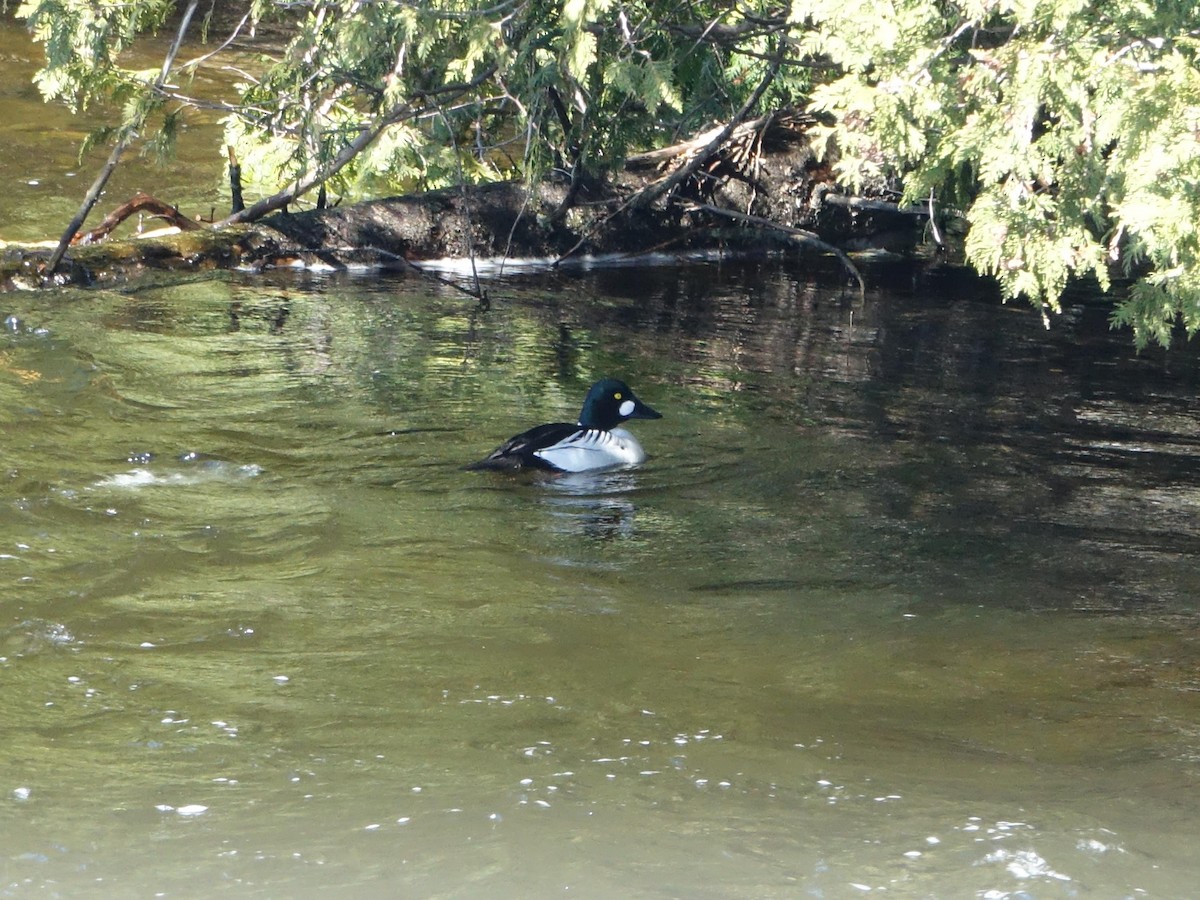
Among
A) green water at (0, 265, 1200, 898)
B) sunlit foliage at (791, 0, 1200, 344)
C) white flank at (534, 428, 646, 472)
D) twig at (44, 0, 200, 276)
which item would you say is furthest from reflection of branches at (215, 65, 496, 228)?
sunlit foliage at (791, 0, 1200, 344)

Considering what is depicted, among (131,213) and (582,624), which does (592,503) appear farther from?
(131,213)

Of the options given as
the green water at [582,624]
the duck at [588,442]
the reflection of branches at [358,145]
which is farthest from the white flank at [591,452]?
the reflection of branches at [358,145]

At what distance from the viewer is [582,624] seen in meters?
6.49

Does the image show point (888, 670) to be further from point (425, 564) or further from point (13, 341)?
point (13, 341)

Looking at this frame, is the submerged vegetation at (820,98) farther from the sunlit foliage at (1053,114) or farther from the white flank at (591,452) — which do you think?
the white flank at (591,452)

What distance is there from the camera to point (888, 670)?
6.12m

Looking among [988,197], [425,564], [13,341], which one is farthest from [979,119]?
[13,341]

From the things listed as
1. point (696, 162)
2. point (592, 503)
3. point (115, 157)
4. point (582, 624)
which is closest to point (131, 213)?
point (115, 157)

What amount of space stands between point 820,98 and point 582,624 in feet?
8.52

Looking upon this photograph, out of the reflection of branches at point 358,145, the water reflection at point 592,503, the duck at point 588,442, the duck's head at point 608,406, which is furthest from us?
the reflection of branches at point 358,145

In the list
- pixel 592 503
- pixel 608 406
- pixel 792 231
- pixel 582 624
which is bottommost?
pixel 582 624

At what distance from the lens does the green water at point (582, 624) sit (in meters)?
4.54

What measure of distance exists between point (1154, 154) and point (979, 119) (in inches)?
39.1

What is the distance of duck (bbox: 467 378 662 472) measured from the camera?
8984 millimetres
